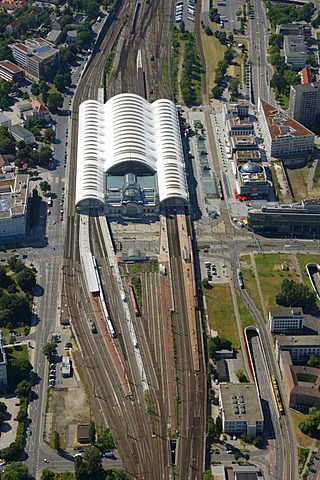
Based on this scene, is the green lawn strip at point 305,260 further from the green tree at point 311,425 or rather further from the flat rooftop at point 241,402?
the green tree at point 311,425

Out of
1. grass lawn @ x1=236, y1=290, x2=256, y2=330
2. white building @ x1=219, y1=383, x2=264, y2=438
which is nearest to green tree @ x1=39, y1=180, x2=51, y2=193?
grass lawn @ x1=236, y1=290, x2=256, y2=330

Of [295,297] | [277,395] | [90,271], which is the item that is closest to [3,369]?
[90,271]

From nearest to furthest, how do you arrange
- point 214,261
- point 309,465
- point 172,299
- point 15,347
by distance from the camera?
1. point 309,465
2. point 15,347
3. point 172,299
4. point 214,261

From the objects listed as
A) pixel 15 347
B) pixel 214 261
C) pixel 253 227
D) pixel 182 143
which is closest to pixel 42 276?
pixel 15 347

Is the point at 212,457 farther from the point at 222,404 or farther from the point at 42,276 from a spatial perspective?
the point at 42,276

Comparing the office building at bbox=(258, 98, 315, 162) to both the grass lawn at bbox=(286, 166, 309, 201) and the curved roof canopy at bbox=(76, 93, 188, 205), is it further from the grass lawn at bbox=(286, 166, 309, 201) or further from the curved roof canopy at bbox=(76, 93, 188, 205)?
the curved roof canopy at bbox=(76, 93, 188, 205)

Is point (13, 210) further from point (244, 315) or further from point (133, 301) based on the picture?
point (244, 315)
